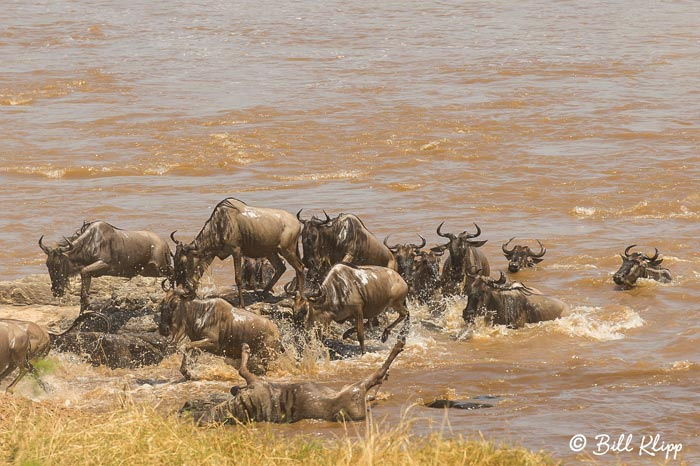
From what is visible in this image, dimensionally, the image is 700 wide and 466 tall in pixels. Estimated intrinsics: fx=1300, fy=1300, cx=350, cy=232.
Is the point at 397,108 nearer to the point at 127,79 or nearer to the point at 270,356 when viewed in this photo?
the point at 127,79

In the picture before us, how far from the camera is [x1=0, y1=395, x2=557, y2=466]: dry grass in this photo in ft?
25.9

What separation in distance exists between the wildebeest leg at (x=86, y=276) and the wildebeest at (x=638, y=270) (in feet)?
21.2

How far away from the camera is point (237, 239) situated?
13.3m

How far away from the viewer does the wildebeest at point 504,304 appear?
46.1 feet

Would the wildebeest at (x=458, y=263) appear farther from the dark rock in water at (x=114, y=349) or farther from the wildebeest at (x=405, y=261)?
the dark rock in water at (x=114, y=349)

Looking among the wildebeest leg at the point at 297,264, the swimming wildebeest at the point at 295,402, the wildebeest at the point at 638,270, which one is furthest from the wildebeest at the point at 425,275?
the swimming wildebeest at the point at 295,402

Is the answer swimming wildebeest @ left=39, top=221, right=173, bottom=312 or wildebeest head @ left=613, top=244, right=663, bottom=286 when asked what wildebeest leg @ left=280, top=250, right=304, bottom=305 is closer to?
swimming wildebeest @ left=39, top=221, right=173, bottom=312

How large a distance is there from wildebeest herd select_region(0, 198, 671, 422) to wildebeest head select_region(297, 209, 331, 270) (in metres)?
0.01

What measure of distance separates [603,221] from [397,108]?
9.86 meters

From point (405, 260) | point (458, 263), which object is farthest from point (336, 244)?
point (458, 263)

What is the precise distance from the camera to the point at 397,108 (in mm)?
29172

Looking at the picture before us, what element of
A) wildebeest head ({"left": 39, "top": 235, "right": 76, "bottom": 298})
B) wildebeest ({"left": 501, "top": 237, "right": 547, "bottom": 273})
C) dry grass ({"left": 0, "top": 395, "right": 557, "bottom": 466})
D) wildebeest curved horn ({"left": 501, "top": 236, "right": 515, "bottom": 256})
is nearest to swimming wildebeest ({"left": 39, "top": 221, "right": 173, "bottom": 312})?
wildebeest head ({"left": 39, "top": 235, "right": 76, "bottom": 298})

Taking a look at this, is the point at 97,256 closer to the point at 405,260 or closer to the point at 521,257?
the point at 405,260

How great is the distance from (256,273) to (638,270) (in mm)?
4818
